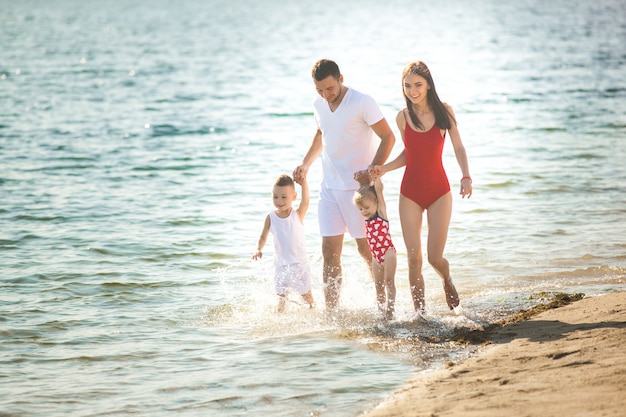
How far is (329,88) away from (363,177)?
776mm

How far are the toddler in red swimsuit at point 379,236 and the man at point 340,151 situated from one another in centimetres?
14

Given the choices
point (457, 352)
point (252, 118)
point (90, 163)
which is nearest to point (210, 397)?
point (457, 352)

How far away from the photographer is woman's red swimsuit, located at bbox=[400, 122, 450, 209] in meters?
7.05

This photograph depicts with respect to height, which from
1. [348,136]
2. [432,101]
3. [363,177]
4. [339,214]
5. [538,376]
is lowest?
[538,376]

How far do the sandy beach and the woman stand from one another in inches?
37.6

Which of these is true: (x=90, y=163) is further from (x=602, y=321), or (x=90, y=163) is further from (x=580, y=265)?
(x=602, y=321)

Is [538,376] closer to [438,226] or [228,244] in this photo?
[438,226]

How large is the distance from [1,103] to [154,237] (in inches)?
668

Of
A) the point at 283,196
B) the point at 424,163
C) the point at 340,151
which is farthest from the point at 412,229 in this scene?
the point at 283,196

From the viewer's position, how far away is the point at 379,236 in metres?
7.29

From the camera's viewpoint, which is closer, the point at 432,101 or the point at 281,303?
the point at 432,101

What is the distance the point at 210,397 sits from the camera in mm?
6012

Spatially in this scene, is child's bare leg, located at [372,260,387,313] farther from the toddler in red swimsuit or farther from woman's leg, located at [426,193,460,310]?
woman's leg, located at [426,193,460,310]

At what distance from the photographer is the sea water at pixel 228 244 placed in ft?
21.0
